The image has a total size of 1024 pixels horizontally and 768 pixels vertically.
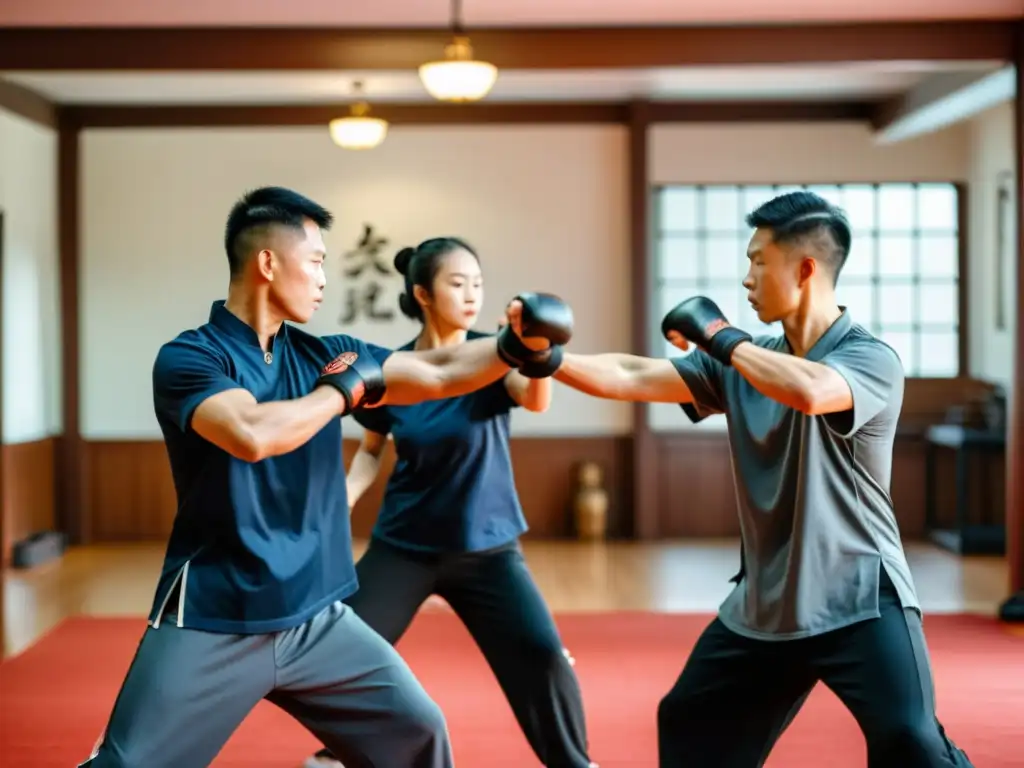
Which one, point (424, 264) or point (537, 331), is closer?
point (537, 331)

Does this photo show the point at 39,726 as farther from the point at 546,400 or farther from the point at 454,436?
the point at 546,400

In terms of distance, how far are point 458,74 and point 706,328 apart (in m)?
2.87

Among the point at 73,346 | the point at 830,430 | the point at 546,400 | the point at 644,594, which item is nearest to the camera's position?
the point at 830,430

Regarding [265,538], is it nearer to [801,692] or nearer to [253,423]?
[253,423]

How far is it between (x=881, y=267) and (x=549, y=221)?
6.74 ft

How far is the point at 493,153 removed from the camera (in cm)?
790

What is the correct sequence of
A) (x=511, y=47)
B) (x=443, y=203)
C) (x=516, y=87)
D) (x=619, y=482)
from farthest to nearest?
(x=619, y=482), (x=443, y=203), (x=516, y=87), (x=511, y=47)

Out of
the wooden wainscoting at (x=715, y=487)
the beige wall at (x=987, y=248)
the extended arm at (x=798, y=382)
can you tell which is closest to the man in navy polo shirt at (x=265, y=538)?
the extended arm at (x=798, y=382)

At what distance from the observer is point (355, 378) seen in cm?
223

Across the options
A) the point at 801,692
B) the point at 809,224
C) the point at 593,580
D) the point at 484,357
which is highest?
the point at 809,224

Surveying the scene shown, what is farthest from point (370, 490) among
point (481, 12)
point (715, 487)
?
point (481, 12)

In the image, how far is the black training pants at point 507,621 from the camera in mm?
2924

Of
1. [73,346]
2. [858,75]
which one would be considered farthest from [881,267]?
[73,346]

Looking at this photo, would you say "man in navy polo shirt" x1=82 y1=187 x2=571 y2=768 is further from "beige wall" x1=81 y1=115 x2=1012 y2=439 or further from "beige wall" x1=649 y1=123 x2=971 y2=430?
"beige wall" x1=649 y1=123 x2=971 y2=430
